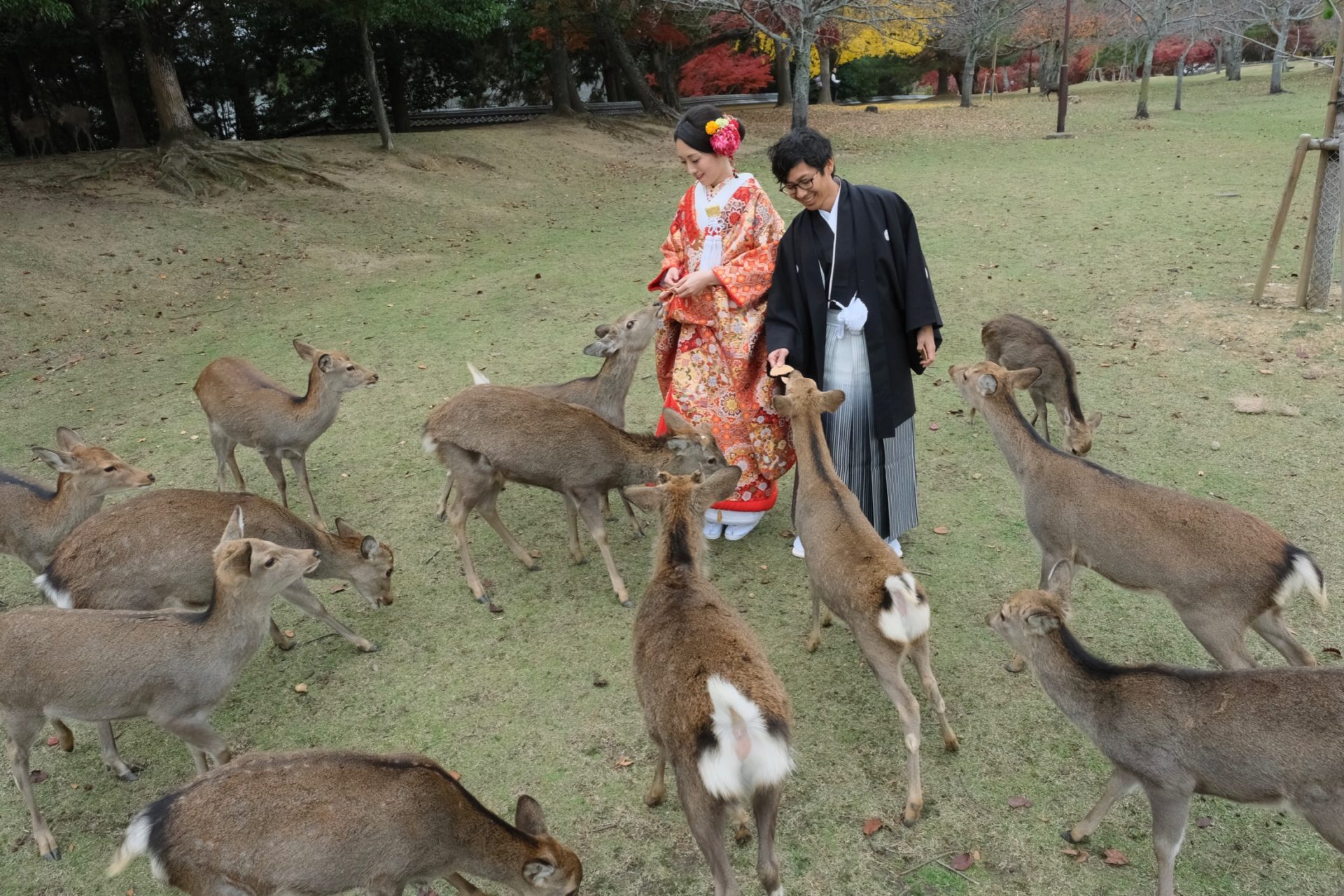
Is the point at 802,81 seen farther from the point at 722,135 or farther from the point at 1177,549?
the point at 1177,549

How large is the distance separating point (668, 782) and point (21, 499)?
345 centimetres

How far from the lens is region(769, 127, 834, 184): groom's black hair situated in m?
3.68

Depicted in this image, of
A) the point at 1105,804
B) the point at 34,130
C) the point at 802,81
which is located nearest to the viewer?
the point at 1105,804

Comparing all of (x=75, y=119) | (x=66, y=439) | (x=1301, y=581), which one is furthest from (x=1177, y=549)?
(x=75, y=119)

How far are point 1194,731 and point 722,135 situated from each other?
10.4 ft

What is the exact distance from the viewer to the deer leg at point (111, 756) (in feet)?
10.9

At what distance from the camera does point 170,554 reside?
3.68 m

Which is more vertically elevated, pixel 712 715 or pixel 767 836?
pixel 712 715

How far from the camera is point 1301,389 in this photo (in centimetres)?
591

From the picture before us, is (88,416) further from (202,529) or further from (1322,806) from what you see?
(1322,806)

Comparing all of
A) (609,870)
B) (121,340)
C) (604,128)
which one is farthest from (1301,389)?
(604,128)

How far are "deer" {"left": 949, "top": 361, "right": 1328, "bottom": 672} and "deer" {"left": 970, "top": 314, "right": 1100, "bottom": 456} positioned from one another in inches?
55.5

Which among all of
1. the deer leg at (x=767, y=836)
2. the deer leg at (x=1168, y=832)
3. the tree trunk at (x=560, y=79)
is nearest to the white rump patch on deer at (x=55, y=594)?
the deer leg at (x=767, y=836)

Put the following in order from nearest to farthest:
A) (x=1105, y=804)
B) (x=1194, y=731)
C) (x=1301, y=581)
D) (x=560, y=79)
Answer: (x=1194, y=731) → (x=1105, y=804) → (x=1301, y=581) → (x=560, y=79)
